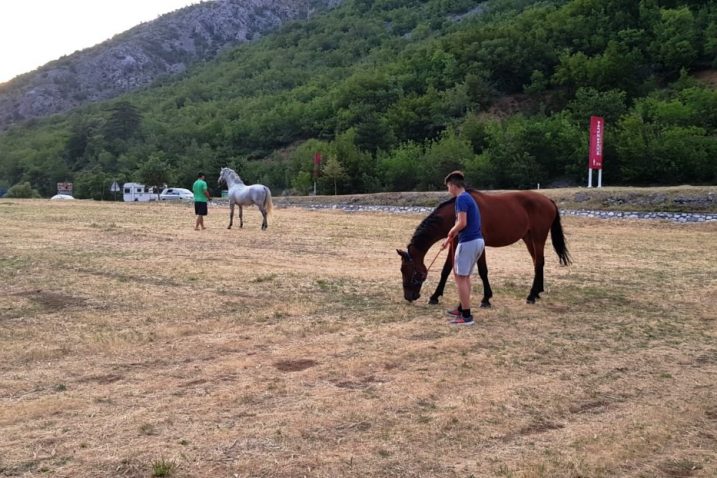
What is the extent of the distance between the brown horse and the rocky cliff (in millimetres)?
166502

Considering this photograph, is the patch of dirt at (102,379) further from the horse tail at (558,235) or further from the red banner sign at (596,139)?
the red banner sign at (596,139)

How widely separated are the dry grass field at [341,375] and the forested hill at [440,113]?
35.9 m

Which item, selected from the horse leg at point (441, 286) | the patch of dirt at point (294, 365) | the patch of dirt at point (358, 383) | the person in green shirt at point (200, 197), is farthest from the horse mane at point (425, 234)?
the person in green shirt at point (200, 197)

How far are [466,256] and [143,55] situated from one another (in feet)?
603

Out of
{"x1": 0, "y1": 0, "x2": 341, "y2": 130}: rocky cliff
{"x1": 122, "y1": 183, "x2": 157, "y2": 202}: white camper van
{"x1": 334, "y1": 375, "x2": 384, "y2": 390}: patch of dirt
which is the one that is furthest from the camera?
{"x1": 0, "y1": 0, "x2": 341, "y2": 130}: rocky cliff

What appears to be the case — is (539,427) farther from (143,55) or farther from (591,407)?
(143,55)

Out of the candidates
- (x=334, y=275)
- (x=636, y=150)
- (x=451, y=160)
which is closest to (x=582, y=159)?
(x=636, y=150)

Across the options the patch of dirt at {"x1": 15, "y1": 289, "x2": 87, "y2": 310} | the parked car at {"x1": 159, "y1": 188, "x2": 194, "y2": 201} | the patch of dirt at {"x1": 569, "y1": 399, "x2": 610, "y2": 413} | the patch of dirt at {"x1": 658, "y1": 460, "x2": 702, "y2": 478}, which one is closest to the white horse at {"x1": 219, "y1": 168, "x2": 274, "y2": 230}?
the patch of dirt at {"x1": 15, "y1": 289, "x2": 87, "y2": 310}

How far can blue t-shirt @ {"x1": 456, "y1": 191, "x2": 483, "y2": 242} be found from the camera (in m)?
7.16

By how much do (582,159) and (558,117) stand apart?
11525 millimetres

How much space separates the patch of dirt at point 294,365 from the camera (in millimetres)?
5430

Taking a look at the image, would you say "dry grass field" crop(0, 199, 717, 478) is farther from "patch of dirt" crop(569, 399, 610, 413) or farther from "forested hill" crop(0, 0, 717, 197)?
"forested hill" crop(0, 0, 717, 197)

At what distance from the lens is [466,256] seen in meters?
7.14

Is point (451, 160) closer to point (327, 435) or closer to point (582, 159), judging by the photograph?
point (582, 159)
